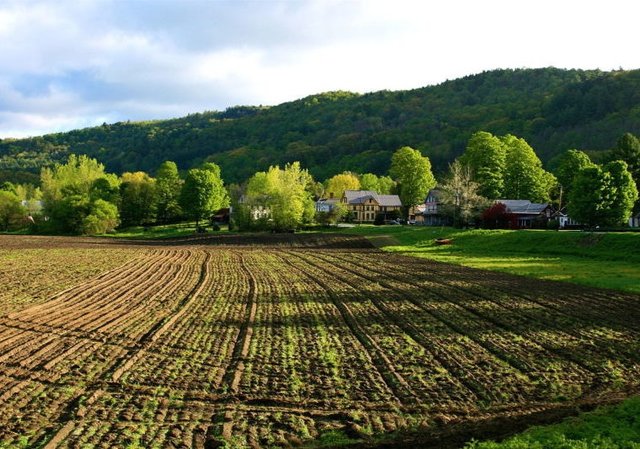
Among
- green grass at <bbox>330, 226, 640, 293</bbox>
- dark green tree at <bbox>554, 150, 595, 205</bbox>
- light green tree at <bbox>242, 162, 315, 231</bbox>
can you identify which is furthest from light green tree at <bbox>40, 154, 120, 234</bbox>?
dark green tree at <bbox>554, 150, 595, 205</bbox>

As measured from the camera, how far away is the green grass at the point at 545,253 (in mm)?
31197

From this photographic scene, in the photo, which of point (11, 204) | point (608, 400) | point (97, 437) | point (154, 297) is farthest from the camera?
point (11, 204)

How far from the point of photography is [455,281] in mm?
28375

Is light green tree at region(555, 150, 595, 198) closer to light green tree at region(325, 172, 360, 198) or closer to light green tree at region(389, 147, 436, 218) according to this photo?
light green tree at region(389, 147, 436, 218)

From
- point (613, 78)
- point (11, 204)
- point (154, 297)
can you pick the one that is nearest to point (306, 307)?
point (154, 297)

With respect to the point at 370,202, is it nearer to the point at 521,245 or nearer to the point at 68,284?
the point at 521,245

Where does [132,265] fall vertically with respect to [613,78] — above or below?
below

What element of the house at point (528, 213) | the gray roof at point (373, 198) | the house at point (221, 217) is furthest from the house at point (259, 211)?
the gray roof at point (373, 198)

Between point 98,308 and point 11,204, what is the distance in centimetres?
9526

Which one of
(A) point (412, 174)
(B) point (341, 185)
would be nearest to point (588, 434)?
(A) point (412, 174)

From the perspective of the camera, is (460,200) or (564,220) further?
(564,220)

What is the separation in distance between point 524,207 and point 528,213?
1973 millimetres

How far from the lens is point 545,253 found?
45.0m

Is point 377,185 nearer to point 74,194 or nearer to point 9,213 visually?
point 74,194
